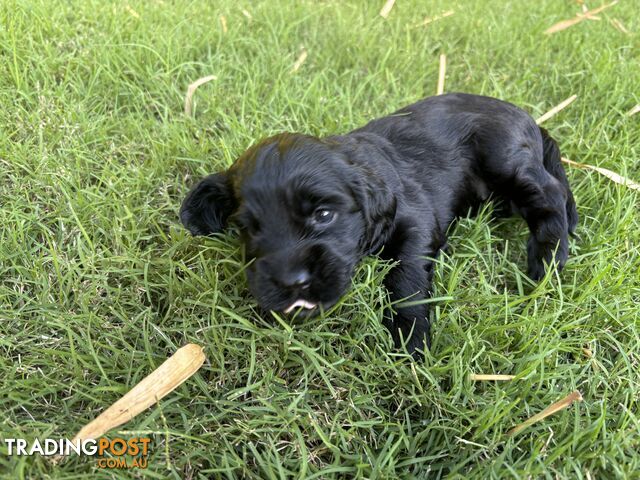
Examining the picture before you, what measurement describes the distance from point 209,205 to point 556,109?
226cm

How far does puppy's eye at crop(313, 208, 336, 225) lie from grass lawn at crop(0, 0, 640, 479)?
1.11 feet

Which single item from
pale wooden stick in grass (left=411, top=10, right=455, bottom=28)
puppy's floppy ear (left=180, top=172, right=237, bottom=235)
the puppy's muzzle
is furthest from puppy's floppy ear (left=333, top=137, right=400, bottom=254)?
pale wooden stick in grass (left=411, top=10, right=455, bottom=28)

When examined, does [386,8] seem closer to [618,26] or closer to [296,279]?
[618,26]

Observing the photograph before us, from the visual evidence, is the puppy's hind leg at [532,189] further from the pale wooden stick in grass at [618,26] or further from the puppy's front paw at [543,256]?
the pale wooden stick in grass at [618,26]

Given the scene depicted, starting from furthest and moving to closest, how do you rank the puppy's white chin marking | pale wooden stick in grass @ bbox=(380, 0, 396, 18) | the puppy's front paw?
pale wooden stick in grass @ bbox=(380, 0, 396, 18)
the puppy's front paw
the puppy's white chin marking

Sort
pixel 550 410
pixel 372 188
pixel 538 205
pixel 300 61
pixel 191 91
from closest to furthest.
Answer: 1. pixel 550 410
2. pixel 372 188
3. pixel 538 205
4. pixel 191 91
5. pixel 300 61

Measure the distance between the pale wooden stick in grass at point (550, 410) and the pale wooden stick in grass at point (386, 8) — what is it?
317 cm

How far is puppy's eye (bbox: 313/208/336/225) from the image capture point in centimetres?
183

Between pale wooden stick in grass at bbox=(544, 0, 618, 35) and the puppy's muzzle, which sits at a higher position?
the puppy's muzzle

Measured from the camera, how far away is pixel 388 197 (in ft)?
6.57

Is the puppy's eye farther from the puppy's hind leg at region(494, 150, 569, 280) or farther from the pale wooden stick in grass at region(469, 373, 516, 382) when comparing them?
the puppy's hind leg at region(494, 150, 569, 280)

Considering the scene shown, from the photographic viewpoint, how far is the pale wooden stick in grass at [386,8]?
3.87 meters

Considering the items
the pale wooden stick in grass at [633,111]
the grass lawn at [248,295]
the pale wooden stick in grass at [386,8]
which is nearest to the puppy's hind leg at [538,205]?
the grass lawn at [248,295]

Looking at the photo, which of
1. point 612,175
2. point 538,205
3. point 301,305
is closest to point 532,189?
point 538,205
